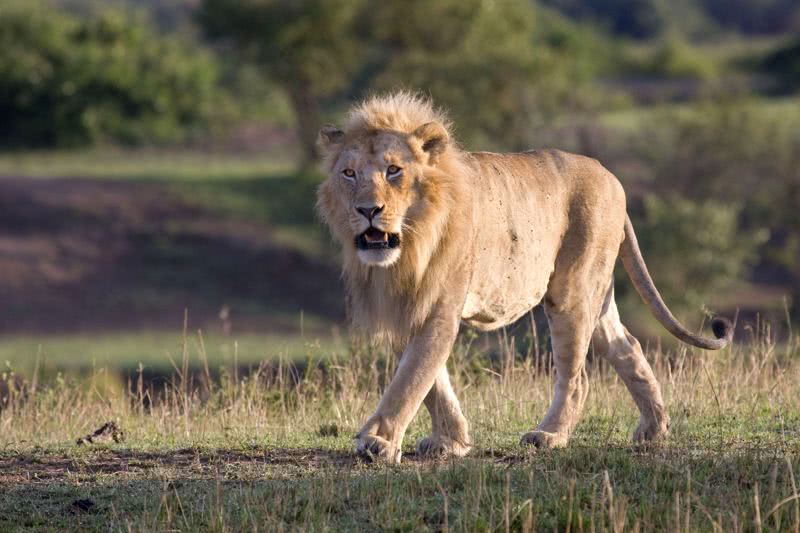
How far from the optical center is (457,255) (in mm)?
6184

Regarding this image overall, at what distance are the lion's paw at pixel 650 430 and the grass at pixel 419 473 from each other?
2.2 inches

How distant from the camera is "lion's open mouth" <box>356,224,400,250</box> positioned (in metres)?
5.96

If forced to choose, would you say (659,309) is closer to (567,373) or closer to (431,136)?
(567,373)

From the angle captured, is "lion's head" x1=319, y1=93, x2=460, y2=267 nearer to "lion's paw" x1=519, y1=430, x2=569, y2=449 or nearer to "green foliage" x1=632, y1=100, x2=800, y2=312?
"lion's paw" x1=519, y1=430, x2=569, y2=449

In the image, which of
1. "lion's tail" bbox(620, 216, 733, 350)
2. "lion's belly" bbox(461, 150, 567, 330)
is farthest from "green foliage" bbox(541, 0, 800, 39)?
"lion's belly" bbox(461, 150, 567, 330)

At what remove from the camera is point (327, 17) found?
99.9 ft

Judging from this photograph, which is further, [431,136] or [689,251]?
[689,251]

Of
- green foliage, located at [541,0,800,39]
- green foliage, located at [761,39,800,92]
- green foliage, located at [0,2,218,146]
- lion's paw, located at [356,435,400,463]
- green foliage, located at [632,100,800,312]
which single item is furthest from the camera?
green foliage, located at [541,0,800,39]

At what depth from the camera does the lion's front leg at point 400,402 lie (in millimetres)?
5852

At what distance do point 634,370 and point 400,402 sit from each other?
1541mm

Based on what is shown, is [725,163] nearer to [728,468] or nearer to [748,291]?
[748,291]

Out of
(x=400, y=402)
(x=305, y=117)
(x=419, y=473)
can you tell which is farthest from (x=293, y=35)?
(x=419, y=473)

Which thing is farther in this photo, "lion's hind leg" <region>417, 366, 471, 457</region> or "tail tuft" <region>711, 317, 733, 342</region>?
"tail tuft" <region>711, 317, 733, 342</region>

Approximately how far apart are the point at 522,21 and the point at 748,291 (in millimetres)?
9240
